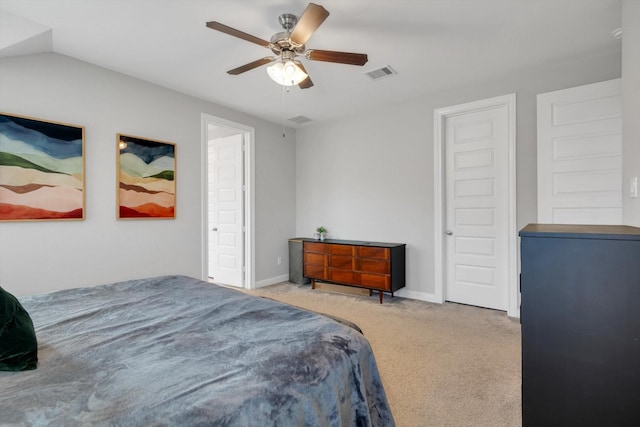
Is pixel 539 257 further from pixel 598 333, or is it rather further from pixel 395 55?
pixel 395 55

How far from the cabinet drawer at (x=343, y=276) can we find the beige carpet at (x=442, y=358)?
0.82 ft

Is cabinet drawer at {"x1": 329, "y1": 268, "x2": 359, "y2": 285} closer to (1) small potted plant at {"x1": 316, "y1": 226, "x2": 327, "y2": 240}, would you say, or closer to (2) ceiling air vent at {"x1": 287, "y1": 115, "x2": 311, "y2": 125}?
(1) small potted plant at {"x1": 316, "y1": 226, "x2": 327, "y2": 240}

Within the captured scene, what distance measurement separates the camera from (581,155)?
9.61ft

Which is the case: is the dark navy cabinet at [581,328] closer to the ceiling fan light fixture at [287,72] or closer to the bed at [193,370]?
the bed at [193,370]

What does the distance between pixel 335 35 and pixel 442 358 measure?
8.93 ft

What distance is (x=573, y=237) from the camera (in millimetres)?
1130

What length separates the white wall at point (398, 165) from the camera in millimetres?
3201

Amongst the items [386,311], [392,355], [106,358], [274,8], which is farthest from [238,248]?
[106,358]

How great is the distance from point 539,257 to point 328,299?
313cm

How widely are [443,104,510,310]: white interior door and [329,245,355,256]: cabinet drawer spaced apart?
3.93ft

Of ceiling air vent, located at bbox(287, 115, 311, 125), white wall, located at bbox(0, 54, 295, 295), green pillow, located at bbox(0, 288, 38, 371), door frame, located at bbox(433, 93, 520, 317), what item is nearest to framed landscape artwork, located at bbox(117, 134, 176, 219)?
white wall, located at bbox(0, 54, 295, 295)

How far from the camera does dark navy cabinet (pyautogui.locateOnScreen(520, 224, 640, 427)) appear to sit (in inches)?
41.2

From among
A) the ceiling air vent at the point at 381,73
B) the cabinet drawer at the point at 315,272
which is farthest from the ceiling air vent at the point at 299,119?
the cabinet drawer at the point at 315,272

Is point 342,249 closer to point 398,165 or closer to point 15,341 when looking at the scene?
point 398,165
